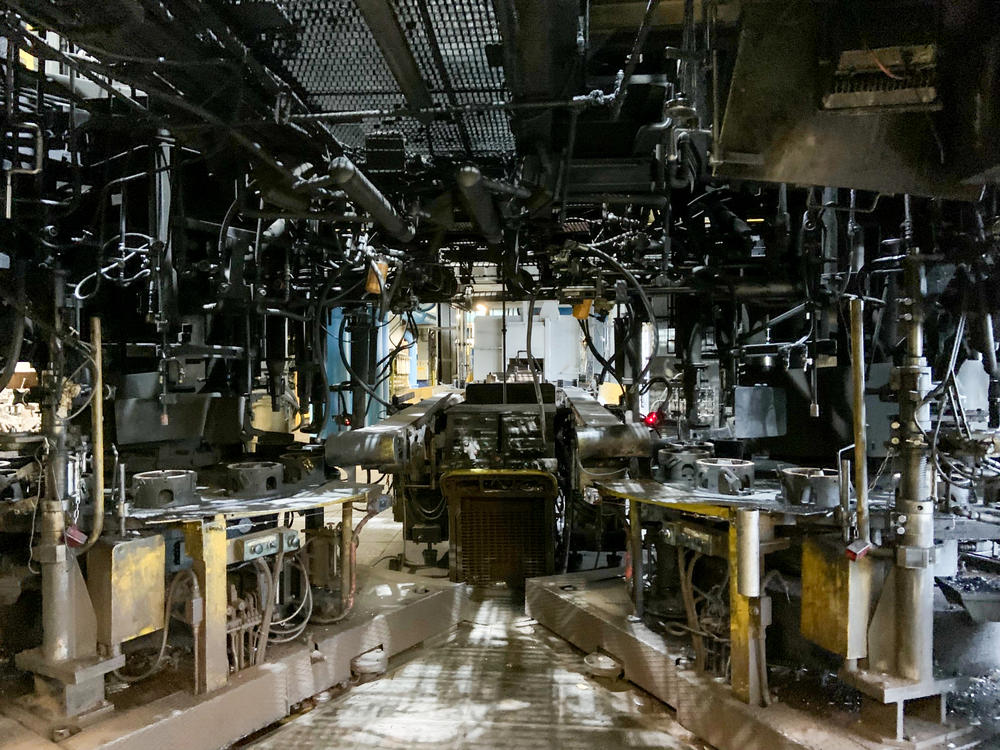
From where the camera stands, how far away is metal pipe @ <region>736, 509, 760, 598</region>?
8.84 feet

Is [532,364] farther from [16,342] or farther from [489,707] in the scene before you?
[16,342]

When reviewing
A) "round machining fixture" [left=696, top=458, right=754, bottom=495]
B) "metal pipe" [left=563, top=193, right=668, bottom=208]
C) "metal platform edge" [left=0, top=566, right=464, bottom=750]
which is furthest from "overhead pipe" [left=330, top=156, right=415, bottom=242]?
"metal platform edge" [left=0, top=566, right=464, bottom=750]

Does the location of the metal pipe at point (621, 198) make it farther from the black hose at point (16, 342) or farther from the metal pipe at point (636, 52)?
the black hose at point (16, 342)

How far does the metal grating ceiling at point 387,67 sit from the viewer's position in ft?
8.50

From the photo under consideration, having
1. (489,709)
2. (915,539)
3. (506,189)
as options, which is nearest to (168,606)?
(489,709)

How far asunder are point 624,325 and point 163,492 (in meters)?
4.02

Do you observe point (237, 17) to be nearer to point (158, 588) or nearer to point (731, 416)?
point (158, 588)

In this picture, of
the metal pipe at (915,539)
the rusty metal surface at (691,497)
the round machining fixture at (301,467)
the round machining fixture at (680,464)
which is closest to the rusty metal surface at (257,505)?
the round machining fixture at (301,467)

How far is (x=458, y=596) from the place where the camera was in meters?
4.44

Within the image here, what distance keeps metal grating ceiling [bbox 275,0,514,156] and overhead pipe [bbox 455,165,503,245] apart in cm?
39

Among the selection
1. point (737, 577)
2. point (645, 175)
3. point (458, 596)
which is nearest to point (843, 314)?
point (645, 175)

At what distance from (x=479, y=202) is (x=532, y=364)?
1.04m

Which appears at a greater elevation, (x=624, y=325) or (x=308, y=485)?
(x=624, y=325)

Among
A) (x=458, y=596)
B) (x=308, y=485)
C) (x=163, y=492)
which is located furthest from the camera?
(x=458, y=596)
